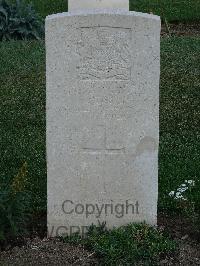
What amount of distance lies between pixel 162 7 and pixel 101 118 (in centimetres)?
1023

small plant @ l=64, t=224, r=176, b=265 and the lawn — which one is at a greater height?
the lawn

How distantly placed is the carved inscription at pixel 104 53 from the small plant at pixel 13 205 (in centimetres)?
74

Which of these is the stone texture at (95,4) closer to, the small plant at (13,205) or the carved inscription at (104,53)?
the carved inscription at (104,53)

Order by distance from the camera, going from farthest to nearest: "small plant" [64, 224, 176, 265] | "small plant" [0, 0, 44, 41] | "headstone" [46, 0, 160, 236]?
"small plant" [0, 0, 44, 41], "small plant" [64, 224, 176, 265], "headstone" [46, 0, 160, 236]

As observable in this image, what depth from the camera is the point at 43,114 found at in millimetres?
7832

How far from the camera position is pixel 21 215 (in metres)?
4.66

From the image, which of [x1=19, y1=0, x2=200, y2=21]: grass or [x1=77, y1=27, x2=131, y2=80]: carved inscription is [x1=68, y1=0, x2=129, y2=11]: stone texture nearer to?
[x1=77, y1=27, x2=131, y2=80]: carved inscription

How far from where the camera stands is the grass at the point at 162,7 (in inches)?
538

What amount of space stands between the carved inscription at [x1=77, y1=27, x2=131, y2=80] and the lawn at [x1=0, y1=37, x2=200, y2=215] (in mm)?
1345

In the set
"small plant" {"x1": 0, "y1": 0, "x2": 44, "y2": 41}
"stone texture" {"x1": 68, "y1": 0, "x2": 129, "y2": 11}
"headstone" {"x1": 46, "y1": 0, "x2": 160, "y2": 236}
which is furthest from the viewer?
"small plant" {"x1": 0, "y1": 0, "x2": 44, "y2": 41}

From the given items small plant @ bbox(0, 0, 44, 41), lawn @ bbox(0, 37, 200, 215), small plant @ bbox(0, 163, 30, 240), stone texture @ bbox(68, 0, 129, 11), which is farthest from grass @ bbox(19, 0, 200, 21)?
small plant @ bbox(0, 163, 30, 240)

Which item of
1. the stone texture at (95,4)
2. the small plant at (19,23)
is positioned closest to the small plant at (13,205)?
the stone texture at (95,4)

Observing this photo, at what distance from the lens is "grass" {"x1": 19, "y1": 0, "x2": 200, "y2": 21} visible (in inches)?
538

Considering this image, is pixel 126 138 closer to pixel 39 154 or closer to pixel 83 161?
pixel 83 161
